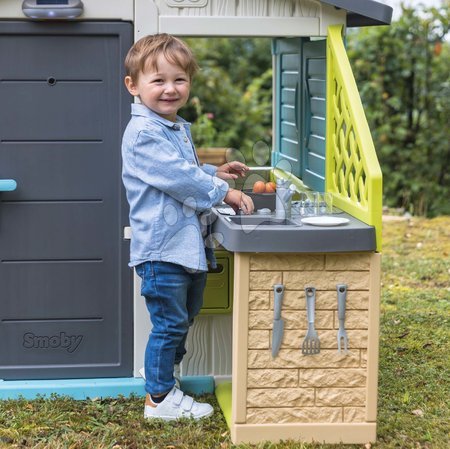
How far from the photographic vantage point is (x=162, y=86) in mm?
→ 3924

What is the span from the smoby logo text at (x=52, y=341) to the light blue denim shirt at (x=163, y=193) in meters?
0.69

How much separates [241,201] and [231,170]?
51 cm

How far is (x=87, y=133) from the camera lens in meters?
4.32

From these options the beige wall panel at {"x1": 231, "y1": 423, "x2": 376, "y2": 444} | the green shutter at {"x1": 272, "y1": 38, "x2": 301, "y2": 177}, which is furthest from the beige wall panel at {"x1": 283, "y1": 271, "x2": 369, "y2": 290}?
the green shutter at {"x1": 272, "y1": 38, "x2": 301, "y2": 177}

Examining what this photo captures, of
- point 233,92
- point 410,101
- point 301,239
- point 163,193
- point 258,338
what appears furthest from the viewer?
point 233,92

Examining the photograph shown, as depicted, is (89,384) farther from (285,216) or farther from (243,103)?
(243,103)

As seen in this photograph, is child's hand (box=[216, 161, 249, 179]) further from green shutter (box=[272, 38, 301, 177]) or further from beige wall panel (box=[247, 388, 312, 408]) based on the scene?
beige wall panel (box=[247, 388, 312, 408])

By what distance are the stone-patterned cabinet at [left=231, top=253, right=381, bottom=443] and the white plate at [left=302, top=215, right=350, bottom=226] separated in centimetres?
13

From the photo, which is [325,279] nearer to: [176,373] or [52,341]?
[176,373]

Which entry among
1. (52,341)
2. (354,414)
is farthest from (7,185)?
(354,414)

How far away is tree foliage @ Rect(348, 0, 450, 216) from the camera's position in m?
10.2

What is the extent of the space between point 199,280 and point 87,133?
0.86 metres

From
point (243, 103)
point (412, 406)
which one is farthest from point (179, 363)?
point (243, 103)

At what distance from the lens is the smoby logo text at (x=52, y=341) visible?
4.43 metres
